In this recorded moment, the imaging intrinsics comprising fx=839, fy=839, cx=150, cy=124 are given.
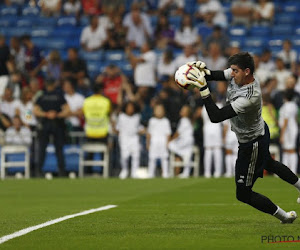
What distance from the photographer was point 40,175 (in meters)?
20.3

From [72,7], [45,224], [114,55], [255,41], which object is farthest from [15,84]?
[45,224]

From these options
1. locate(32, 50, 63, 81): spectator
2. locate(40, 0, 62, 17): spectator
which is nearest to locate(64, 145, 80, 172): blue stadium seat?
locate(32, 50, 63, 81): spectator

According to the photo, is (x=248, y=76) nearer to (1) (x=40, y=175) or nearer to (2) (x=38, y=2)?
(1) (x=40, y=175)

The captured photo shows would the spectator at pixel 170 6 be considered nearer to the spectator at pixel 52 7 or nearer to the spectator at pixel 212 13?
the spectator at pixel 212 13

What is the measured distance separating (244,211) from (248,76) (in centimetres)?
260

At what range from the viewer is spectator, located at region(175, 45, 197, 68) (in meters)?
20.9

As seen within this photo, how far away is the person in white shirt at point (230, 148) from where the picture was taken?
1933 centimetres

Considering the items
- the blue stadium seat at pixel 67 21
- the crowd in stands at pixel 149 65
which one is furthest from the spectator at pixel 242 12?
the blue stadium seat at pixel 67 21

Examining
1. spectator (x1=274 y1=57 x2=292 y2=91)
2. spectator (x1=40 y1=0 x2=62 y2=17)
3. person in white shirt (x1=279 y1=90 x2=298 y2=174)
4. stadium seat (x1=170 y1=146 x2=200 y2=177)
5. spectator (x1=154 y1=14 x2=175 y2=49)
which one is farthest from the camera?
spectator (x1=40 y1=0 x2=62 y2=17)

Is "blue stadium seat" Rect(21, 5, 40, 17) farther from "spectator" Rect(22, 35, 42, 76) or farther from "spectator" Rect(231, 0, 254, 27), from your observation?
"spectator" Rect(231, 0, 254, 27)

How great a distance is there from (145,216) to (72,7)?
1695 centimetres

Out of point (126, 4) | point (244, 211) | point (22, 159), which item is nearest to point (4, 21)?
point (126, 4)

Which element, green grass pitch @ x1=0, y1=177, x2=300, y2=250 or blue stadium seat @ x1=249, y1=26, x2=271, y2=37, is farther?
blue stadium seat @ x1=249, y1=26, x2=271, y2=37

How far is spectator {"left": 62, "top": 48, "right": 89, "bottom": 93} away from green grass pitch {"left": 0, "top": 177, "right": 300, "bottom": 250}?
5362mm
